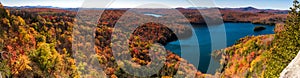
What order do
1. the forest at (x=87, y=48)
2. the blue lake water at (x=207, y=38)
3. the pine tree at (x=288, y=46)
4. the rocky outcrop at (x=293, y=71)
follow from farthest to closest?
the blue lake water at (x=207, y=38)
the forest at (x=87, y=48)
the pine tree at (x=288, y=46)
the rocky outcrop at (x=293, y=71)

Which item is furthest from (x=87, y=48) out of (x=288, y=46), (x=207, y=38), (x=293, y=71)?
(x=207, y=38)

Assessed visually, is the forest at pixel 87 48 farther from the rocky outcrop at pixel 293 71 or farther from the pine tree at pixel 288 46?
the rocky outcrop at pixel 293 71

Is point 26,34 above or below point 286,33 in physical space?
below

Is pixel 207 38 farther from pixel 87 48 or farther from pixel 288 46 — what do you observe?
pixel 288 46

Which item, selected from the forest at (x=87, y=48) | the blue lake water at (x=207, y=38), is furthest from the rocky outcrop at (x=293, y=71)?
the blue lake water at (x=207, y=38)

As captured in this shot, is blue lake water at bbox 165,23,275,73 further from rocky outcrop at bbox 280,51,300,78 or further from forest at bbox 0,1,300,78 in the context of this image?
rocky outcrop at bbox 280,51,300,78

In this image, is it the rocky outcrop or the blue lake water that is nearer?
the rocky outcrop

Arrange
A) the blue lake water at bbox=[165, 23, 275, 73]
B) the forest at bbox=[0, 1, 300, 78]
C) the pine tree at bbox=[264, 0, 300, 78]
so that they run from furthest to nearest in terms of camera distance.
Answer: the blue lake water at bbox=[165, 23, 275, 73] → the forest at bbox=[0, 1, 300, 78] → the pine tree at bbox=[264, 0, 300, 78]

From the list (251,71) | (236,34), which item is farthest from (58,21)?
(236,34)

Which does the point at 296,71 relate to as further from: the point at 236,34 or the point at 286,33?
the point at 236,34

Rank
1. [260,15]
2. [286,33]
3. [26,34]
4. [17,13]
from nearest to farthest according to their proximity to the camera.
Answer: [286,33]
[26,34]
[17,13]
[260,15]

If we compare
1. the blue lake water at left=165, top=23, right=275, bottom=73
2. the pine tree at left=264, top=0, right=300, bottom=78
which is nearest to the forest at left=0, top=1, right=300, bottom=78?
the pine tree at left=264, top=0, right=300, bottom=78
